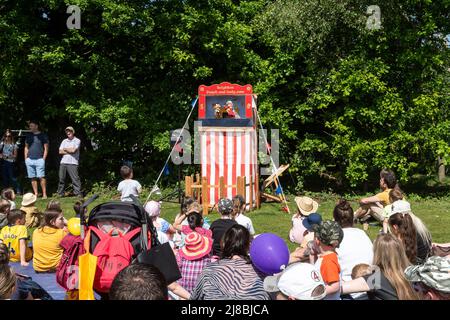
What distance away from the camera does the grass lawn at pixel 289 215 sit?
34.3 feet

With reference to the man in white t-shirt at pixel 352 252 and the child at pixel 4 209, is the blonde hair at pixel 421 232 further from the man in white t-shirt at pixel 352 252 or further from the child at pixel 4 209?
the child at pixel 4 209

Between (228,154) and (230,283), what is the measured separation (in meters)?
8.96

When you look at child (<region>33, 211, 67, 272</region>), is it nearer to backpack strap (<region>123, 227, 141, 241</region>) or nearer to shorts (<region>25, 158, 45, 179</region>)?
backpack strap (<region>123, 227, 141, 241</region>)

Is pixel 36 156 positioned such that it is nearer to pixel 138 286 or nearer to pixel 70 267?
pixel 70 267

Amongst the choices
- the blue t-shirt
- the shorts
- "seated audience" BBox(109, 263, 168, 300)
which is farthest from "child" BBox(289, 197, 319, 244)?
the blue t-shirt

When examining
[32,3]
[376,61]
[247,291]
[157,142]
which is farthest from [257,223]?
[32,3]

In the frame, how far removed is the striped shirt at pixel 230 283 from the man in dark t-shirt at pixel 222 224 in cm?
135

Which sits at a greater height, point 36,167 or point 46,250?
point 36,167

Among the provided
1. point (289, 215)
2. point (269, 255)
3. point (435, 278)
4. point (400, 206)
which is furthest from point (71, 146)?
point (435, 278)

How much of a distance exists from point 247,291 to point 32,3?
12838 millimetres

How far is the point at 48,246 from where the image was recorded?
7.61m

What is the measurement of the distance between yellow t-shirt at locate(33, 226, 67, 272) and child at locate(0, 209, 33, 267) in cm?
46

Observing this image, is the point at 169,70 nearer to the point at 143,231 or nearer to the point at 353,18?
the point at 353,18

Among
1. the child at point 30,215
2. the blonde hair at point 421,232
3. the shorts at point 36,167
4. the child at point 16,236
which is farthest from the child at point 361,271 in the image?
the shorts at point 36,167
